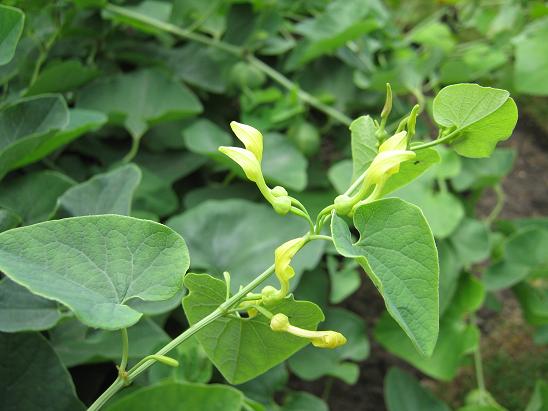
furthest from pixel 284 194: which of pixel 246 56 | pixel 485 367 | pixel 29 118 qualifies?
pixel 485 367

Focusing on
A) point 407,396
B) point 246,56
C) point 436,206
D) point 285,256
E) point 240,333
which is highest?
point 285,256

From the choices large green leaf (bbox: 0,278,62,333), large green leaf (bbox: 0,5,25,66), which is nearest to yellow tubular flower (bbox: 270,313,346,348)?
large green leaf (bbox: 0,278,62,333)

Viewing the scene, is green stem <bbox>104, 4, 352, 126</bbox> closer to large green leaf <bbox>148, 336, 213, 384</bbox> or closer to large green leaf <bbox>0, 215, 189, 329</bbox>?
large green leaf <bbox>148, 336, 213, 384</bbox>

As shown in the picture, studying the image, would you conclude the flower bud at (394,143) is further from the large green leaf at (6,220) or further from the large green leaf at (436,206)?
the large green leaf at (436,206)

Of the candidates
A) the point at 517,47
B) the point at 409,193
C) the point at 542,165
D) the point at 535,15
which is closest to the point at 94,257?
the point at 409,193

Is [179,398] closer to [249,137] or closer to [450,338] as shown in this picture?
[249,137]

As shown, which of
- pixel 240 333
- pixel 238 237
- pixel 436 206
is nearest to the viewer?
pixel 240 333

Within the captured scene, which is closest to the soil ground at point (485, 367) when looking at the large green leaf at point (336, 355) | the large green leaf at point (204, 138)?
the large green leaf at point (336, 355)
